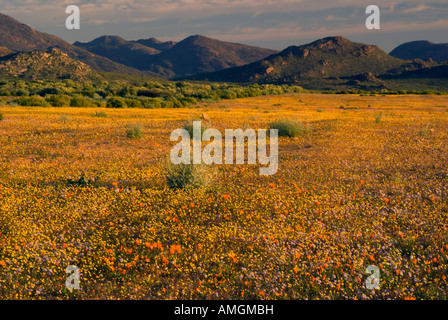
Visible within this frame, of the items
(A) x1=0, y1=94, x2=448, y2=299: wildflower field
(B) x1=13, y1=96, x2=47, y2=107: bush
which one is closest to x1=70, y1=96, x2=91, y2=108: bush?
(B) x1=13, y1=96, x2=47, y2=107: bush

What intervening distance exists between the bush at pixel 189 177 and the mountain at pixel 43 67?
8836 cm

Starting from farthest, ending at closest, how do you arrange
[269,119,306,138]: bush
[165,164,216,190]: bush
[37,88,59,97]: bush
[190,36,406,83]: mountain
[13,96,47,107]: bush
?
1. [190,36,406,83]: mountain
2. [37,88,59,97]: bush
3. [13,96,47,107]: bush
4. [269,119,306,138]: bush
5. [165,164,216,190]: bush

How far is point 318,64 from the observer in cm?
13100

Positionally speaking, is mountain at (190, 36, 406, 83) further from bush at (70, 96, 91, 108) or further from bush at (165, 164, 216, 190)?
bush at (165, 164, 216, 190)

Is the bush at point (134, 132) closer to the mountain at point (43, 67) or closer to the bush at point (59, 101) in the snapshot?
the bush at point (59, 101)

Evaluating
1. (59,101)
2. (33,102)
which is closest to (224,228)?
(59,101)

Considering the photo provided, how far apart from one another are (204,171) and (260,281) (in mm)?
4691

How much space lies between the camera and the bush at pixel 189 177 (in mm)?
9844

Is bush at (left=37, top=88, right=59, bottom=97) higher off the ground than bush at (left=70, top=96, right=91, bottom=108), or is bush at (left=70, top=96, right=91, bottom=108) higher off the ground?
bush at (left=37, top=88, right=59, bottom=97)

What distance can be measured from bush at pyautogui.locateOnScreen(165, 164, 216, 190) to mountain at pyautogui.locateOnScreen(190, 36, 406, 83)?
373ft

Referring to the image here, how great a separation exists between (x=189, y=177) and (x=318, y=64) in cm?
13128

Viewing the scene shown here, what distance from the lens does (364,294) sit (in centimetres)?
549

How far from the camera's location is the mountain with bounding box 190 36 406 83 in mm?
124062

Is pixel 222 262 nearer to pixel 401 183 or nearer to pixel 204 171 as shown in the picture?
pixel 204 171
